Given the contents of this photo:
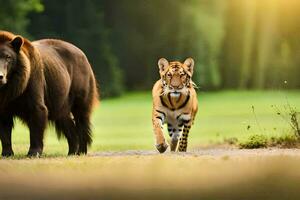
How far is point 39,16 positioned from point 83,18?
2.35 m

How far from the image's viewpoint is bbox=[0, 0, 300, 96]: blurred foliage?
112ft

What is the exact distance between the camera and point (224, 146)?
13062mm

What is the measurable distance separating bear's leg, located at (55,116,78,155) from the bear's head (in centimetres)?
205

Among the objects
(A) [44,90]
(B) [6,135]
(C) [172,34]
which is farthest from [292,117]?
(C) [172,34]

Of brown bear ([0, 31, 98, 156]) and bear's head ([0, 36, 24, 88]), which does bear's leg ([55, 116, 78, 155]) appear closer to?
brown bear ([0, 31, 98, 156])

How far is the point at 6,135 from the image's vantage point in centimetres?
1021

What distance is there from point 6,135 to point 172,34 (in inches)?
1240

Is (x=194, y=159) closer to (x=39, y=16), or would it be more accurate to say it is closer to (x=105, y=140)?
(x=105, y=140)

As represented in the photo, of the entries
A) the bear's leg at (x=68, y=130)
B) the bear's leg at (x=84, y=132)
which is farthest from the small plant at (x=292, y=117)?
the bear's leg at (x=68, y=130)

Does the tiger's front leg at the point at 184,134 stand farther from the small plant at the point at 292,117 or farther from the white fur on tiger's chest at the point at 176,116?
the small plant at the point at 292,117

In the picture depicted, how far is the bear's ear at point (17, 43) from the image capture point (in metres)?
9.85

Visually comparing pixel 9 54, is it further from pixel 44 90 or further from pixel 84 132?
pixel 84 132

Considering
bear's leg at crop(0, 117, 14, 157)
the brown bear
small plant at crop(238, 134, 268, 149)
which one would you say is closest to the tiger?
small plant at crop(238, 134, 268, 149)

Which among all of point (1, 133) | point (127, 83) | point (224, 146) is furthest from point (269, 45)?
point (1, 133)
